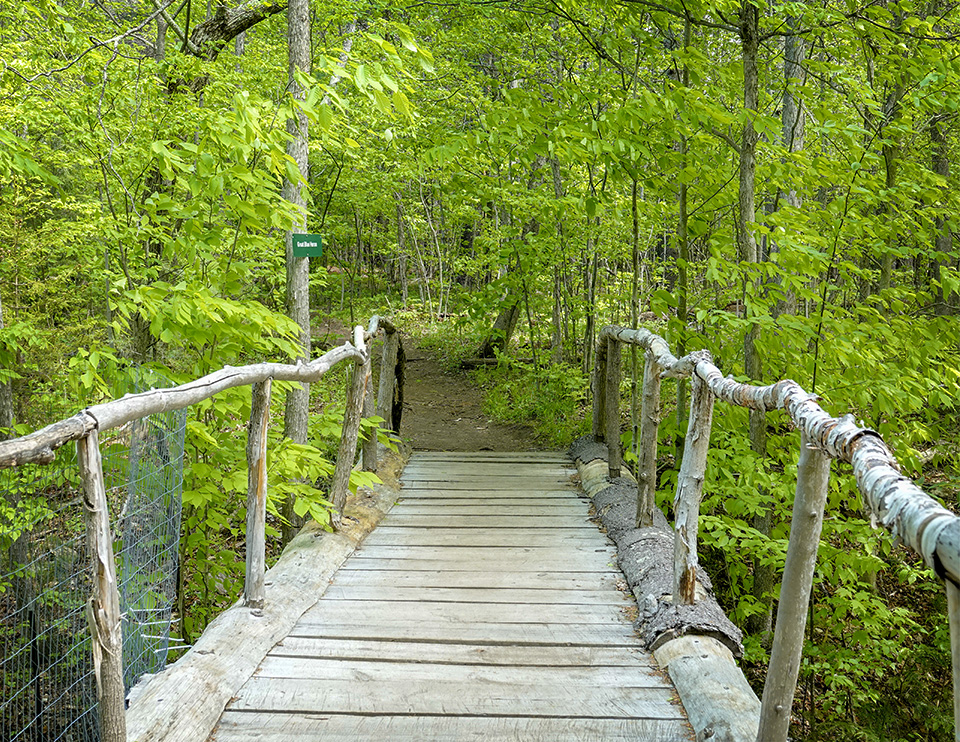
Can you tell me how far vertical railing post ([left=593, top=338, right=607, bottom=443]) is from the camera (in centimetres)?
714

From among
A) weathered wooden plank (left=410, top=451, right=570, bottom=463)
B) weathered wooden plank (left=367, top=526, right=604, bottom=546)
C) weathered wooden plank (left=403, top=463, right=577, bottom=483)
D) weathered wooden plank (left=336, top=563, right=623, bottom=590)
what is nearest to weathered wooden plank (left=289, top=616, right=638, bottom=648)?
weathered wooden plank (left=336, top=563, right=623, bottom=590)

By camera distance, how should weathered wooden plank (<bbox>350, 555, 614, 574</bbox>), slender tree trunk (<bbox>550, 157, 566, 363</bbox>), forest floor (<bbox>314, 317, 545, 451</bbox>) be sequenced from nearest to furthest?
weathered wooden plank (<bbox>350, 555, 614, 574</bbox>) < slender tree trunk (<bbox>550, 157, 566, 363</bbox>) < forest floor (<bbox>314, 317, 545, 451</bbox>)

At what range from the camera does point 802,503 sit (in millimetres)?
2004

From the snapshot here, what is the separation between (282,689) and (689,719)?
153 cm

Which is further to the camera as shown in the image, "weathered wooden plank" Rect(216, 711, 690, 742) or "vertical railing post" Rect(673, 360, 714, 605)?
"vertical railing post" Rect(673, 360, 714, 605)

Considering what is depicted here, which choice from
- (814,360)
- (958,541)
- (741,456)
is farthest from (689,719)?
(814,360)

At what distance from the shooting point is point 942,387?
543 centimetres

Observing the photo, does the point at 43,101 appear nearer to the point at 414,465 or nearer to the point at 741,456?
the point at 414,465

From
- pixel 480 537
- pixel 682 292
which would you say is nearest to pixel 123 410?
pixel 480 537

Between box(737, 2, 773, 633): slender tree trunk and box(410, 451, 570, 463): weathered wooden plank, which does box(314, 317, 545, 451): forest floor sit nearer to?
box(410, 451, 570, 463): weathered wooden plank

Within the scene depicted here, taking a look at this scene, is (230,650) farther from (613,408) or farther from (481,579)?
(613,408)

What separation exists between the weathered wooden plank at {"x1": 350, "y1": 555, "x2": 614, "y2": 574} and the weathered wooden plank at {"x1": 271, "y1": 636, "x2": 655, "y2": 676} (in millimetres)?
1104

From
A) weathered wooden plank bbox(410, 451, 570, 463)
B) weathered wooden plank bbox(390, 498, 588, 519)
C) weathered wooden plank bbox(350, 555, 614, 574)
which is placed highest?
weathered wooden plank bbox(350, 555, 614, 574)

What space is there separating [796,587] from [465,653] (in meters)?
1.74
